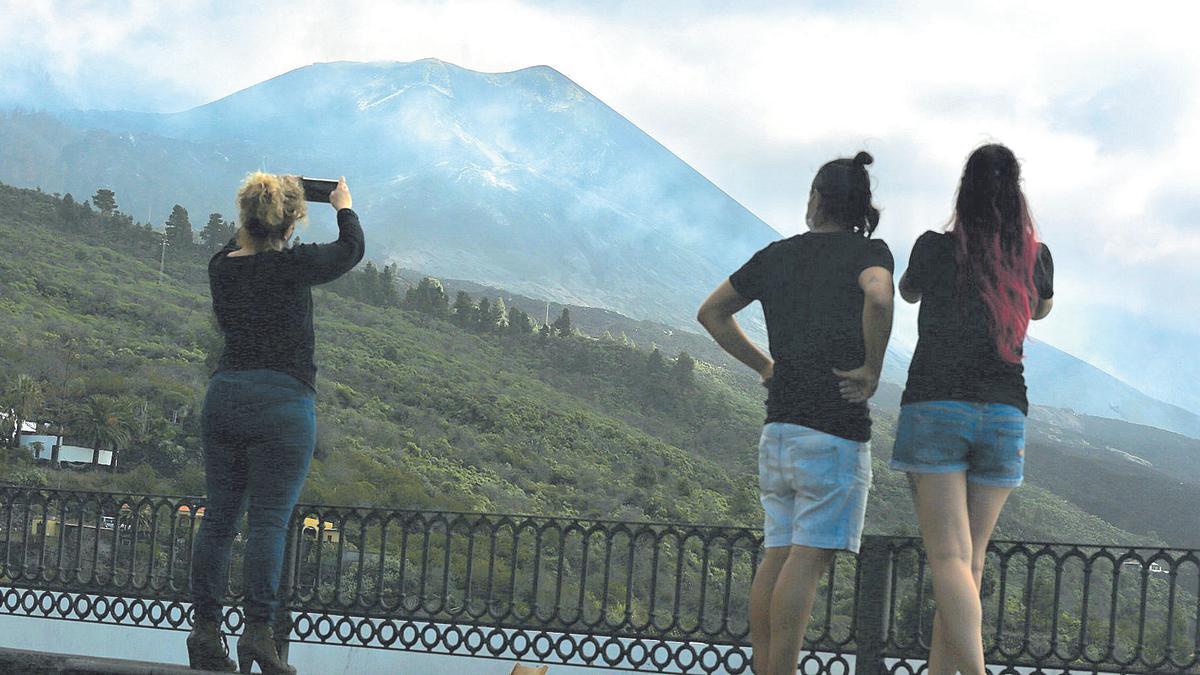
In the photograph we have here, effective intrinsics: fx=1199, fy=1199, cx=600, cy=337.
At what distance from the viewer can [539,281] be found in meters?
145

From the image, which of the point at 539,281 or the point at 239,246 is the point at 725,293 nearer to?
the point at 239,246

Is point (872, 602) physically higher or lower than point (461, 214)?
lower

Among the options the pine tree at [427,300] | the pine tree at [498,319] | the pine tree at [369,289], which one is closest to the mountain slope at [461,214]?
the pine tree at [498,319]

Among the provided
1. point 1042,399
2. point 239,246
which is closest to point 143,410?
point 239,246

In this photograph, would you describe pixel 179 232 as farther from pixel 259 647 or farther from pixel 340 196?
pixel 259 647

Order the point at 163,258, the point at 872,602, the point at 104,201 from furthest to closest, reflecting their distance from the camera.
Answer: the point at 104,201, the point at 163,258, the point at 872,602

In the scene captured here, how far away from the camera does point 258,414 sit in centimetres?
278

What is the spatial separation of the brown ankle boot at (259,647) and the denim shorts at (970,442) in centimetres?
148

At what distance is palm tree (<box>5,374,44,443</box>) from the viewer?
166ft

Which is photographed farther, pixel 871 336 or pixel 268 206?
pixel 268 206

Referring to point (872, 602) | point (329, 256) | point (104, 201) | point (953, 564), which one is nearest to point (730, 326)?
point (953, 564)

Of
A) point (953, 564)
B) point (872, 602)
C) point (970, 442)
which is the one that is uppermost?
point (970, 442)

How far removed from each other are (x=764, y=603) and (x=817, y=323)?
61cm

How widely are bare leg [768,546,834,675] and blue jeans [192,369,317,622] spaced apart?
3.70 ft
